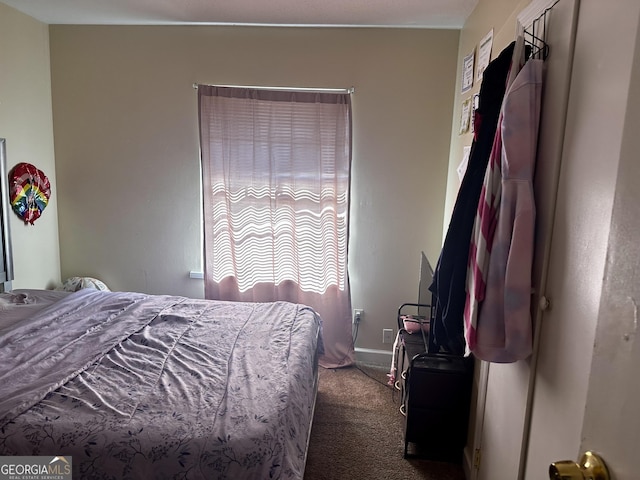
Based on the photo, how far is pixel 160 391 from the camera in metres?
1.61

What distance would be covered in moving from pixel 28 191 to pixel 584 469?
134 inches

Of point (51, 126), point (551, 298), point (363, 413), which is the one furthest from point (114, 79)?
point (551, 298)

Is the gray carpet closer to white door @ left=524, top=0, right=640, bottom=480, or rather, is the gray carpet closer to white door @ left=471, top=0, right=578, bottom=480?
white door @ left=471, top=0, right=578, bottom=480

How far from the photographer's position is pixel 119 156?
313 cm

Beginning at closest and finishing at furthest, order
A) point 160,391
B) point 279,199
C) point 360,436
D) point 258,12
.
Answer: point 160,391, point 360,436, point 258,12, point 279,199

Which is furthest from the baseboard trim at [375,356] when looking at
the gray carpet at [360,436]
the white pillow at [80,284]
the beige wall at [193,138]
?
the white pillow at [80,284]

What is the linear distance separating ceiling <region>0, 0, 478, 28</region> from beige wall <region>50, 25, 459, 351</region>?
0.08 metres

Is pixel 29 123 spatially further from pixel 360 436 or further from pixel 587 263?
pixel 587 263

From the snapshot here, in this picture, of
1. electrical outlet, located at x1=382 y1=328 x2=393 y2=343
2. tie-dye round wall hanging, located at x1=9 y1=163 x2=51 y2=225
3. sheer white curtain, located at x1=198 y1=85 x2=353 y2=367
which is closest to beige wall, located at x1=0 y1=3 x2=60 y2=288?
tie-dye round wall hanging, located at x1=9 y1=163 x2=51 y2=225

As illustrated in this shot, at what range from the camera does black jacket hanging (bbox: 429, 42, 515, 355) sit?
1.46m

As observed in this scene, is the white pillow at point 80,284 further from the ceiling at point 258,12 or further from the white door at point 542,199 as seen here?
the white door at point 542,199

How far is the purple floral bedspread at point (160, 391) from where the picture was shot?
1320 mm

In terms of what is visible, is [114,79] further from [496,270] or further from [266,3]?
[496,270]

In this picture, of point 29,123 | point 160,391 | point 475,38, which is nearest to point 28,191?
point 29,123
